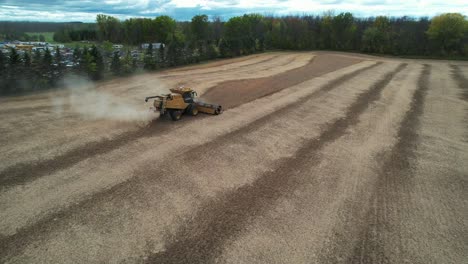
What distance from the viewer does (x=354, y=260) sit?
866 centimetres

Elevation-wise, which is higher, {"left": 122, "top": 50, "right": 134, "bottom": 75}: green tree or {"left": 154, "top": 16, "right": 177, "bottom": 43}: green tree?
{"left": 154, "top": 16, "right": 177, "bottom": 43}: green tree

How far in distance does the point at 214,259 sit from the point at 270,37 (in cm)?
8133

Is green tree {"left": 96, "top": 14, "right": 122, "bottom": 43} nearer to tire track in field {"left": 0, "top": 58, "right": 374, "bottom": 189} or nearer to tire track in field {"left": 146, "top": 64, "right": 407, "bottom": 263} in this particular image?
tire track in field {"left": 0, "top": 58, "right": 374, "bottom": 189}

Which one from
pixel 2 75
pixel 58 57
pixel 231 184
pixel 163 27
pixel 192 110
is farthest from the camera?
pixel 163 27

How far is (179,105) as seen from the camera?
19375 mm

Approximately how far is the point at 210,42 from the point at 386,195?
163ft

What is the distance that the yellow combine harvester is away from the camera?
18636 mm

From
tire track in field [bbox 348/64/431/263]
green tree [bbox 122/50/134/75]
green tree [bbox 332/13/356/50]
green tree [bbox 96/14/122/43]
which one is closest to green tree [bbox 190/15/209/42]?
green tree [bbox 96/14/122/43]

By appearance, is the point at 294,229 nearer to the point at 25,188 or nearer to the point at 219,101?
the point at 25,188

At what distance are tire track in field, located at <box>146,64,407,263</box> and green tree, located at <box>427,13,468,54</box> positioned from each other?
73253 mm

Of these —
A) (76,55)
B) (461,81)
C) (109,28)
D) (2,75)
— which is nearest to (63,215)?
(2,75)

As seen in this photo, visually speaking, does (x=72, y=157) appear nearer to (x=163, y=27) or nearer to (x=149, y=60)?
(x=149, y=60)

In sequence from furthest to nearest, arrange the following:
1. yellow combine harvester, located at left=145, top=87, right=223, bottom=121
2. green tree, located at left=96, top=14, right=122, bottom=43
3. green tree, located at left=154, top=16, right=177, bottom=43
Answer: green tree, located at left=96, top=14, right=122, bottom=43 → green tree, located at left=154, top=16, right=177, bottom=43 → yellow combine harvester, located at left=145, top=87, right=223, bottom=121

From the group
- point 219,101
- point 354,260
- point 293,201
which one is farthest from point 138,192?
point 219,101
